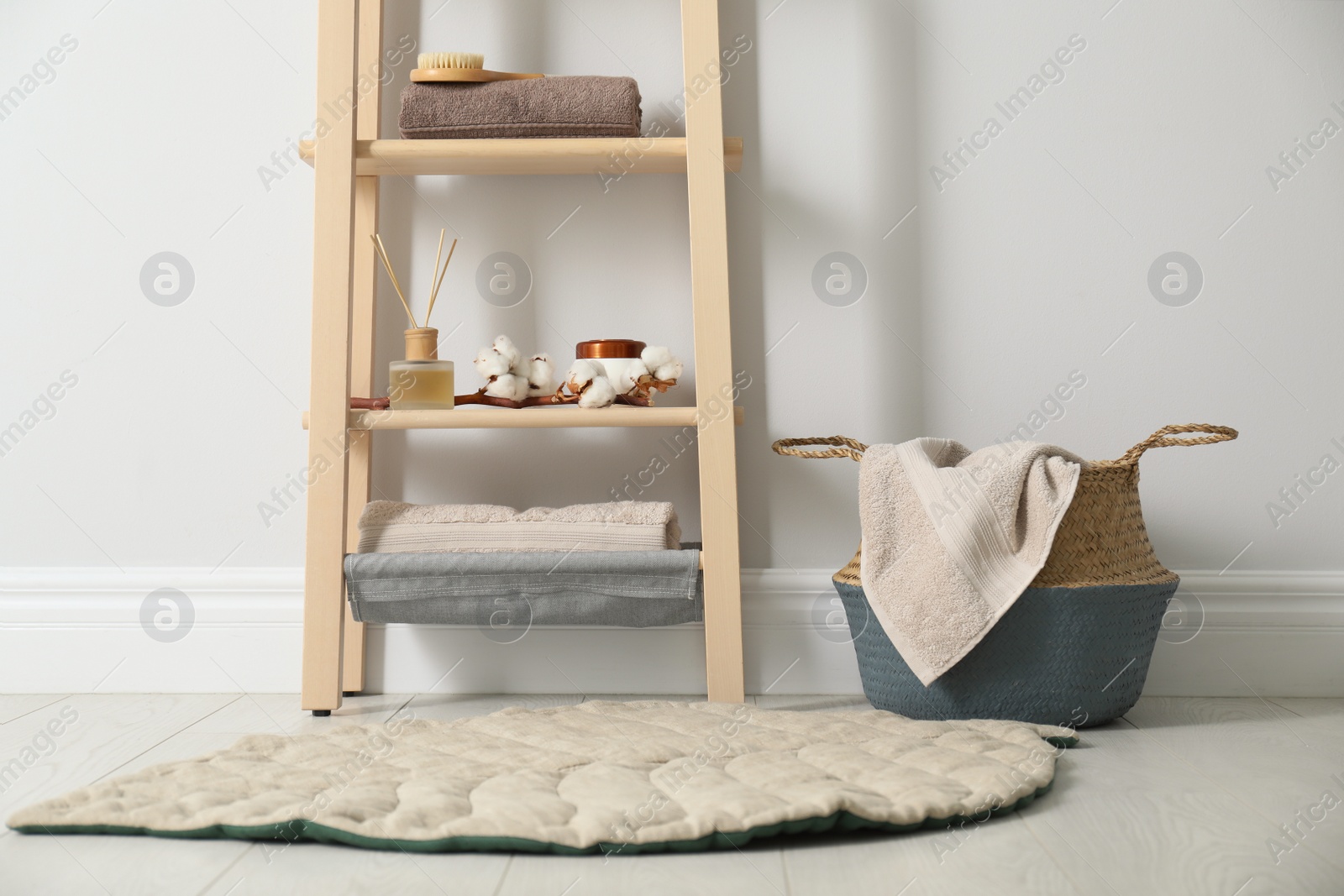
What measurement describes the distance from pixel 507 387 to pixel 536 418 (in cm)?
7

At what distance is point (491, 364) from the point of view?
117 centimetres

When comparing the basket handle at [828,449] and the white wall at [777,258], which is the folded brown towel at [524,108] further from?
the basket handle at [828,449]

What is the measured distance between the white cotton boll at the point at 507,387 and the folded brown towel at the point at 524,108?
0.98 ft

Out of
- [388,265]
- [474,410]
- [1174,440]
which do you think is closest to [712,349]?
[474,410]

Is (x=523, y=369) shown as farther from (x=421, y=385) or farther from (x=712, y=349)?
(x=712, y=349)

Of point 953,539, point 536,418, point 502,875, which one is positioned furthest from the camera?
point 536,418

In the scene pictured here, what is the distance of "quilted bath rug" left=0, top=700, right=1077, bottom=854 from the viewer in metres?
0.68

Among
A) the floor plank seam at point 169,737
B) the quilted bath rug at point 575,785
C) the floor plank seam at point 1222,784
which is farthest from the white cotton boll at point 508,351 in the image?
the floor plank seam at point 1222,784

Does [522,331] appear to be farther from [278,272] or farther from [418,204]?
[278,272]

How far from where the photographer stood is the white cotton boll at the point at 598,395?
3.71 ft

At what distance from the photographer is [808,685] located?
4.14 feet

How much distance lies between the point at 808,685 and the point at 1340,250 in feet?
3.02

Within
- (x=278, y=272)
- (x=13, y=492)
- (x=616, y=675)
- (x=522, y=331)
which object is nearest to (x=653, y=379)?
(x=522, y=331)

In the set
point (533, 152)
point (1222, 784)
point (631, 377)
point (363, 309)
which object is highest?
point (533, 152)
